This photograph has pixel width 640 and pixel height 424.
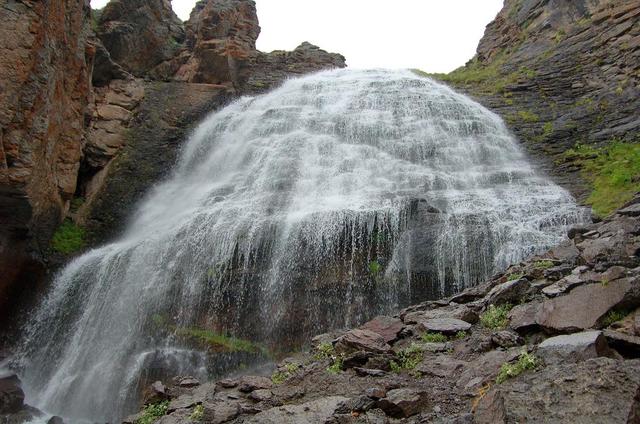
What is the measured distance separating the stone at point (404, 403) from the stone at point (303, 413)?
1.78 ft

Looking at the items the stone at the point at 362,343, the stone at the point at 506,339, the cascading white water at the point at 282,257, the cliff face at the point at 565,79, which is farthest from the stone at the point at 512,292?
the cliff face at the point at 565,79

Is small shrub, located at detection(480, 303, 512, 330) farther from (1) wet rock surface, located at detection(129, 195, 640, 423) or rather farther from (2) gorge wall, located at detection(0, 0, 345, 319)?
(2) gorge wall, located at detection(0, 0, 345, 319)

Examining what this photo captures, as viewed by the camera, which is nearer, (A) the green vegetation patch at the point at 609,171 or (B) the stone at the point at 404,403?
(B) the stone at the point at 404,403

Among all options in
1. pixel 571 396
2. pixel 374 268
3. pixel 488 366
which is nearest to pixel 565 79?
pixel 374 268

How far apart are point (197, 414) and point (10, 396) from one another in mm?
6701

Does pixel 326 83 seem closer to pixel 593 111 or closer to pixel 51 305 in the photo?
pixel 593 111

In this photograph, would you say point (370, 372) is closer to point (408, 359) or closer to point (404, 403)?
point (408, 359)

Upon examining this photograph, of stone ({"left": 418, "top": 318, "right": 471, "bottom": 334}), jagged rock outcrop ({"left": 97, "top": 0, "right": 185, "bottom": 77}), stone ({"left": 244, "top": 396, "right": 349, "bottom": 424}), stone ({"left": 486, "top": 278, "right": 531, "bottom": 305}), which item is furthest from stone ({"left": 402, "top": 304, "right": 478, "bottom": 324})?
jagged rock outcrop ({"left": 97, "top": 0, "right": 185, "bottom": 77})

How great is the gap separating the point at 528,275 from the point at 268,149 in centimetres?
1150

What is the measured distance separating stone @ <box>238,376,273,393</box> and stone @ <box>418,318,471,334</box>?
225cm

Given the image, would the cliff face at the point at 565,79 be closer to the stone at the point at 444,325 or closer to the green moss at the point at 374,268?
the green moss at the point at 374,268

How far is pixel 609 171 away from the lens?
42.2 ft

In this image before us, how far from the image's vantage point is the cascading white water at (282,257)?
10297 millimetres

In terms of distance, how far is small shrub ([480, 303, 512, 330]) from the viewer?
240 inches
